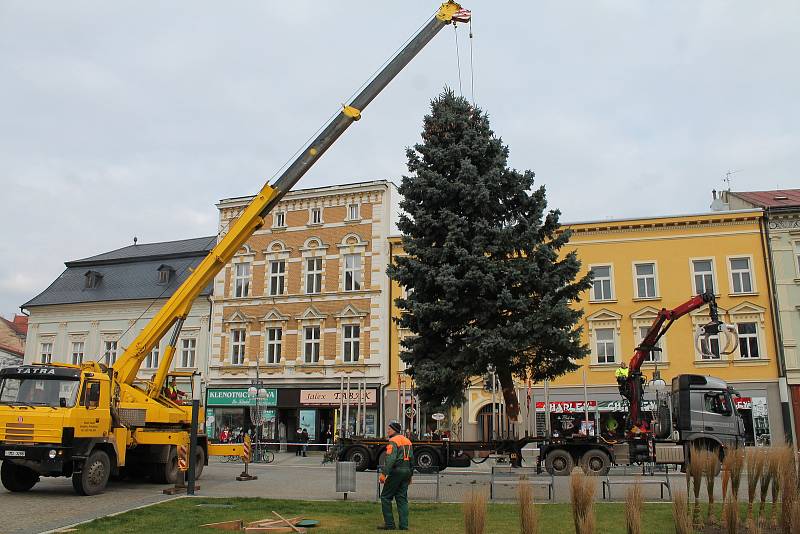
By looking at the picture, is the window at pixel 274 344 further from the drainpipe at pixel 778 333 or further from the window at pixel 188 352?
the drainpipe at pixel 778 333

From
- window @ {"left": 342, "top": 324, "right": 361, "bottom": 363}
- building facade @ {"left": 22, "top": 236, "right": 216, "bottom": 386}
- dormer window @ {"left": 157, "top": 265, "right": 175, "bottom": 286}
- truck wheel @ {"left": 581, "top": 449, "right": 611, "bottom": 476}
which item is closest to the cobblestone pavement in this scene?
truck wheel @ {"left": 581, "top": 449, "right": 611, "bottom": 476}

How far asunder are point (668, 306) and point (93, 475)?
86.6 feet

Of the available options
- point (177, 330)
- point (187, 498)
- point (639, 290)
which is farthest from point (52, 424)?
point (639, 290)

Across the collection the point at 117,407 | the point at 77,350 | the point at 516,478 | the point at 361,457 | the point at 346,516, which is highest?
the point at 77,350

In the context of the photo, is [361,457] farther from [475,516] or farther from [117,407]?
[475,516]

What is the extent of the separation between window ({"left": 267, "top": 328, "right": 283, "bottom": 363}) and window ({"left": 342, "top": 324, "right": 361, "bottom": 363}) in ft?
12.5

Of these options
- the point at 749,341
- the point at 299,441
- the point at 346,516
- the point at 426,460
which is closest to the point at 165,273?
the point at 299,441

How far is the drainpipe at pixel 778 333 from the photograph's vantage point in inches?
1238

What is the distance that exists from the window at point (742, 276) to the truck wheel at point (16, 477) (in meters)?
29.4

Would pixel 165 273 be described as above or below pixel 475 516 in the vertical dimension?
above

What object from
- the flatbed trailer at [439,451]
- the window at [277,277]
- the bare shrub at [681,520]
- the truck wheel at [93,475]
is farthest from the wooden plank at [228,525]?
the window at [277,277]

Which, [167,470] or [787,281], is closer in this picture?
[167,470]

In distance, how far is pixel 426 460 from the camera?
21422mm

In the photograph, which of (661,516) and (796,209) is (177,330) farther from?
(796,209)
